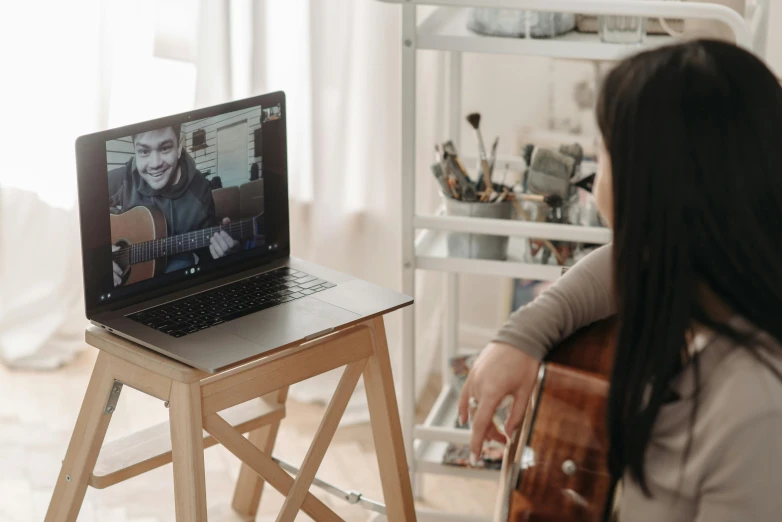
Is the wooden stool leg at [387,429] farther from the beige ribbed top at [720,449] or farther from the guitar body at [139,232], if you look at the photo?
the beige ribbed top at [720,449]

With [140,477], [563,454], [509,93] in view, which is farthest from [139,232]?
[509,93]

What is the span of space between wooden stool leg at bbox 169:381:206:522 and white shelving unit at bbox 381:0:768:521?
58cm

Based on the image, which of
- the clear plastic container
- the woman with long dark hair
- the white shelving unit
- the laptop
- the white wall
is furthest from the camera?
Result: the white wall

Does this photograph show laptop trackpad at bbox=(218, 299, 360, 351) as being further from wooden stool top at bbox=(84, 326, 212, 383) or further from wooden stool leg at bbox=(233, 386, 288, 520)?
wooden stool leg at bbox=(233, 386, 288, 520)

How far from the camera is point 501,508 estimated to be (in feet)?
3.67

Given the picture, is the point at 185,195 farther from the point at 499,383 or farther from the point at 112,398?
the point at 499,383

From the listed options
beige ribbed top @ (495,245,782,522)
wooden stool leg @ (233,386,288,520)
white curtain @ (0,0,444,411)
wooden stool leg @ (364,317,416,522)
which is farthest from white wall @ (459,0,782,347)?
beige ribbed top @ (495,245,782,522)

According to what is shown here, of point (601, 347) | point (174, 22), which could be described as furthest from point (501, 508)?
point (174, 22)

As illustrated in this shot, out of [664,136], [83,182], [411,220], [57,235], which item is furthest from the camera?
[57,235]

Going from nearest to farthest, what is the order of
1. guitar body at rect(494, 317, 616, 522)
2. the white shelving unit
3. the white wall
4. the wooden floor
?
1. guitar body at rect(494, 317, 616, 522)
2. the white shelving unit
3. the wooden floor
4. the white wall

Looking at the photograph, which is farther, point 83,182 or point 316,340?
point 316,340

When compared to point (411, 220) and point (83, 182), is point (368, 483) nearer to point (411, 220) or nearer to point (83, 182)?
point (411, 220)

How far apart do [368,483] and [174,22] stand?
1.14 meters

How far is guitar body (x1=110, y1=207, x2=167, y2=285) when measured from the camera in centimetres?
132
